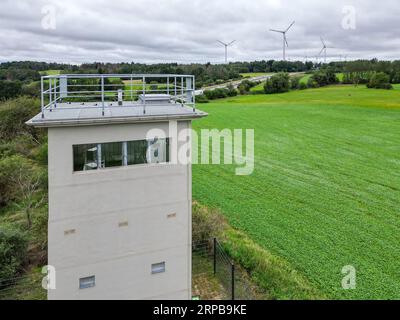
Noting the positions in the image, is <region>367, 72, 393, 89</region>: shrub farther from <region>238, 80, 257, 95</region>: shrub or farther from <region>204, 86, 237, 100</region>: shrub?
<region>204, 86, 237, 100</region>: shrub

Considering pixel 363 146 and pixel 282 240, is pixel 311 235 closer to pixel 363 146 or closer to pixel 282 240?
pixel 282 240

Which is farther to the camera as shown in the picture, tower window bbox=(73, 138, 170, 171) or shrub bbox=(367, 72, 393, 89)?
shrub bbox=(367, 72, 393, 89)

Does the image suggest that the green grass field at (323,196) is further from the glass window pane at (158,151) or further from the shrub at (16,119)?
the shrub at (16,119)

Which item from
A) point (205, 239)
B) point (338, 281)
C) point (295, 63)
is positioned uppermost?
point (295, 63)

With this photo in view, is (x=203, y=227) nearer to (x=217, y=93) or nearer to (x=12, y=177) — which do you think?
(x=12, y=177)

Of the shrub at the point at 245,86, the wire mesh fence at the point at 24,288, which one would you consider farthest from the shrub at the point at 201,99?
the wire mesh fence at the point at 24,288

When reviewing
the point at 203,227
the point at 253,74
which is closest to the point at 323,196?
the point at 203,227

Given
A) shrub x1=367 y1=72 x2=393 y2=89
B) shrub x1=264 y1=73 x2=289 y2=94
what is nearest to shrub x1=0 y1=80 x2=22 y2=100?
shrub x1=264 y1=73 x2=289 y2=94
